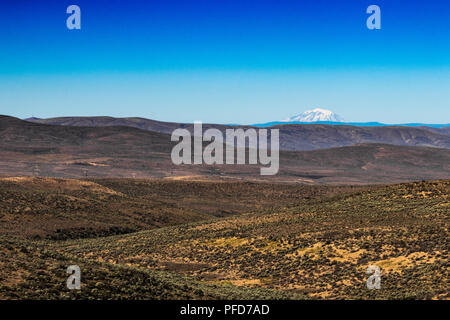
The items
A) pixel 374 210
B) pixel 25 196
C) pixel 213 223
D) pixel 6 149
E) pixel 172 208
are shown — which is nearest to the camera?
pixel 374 210

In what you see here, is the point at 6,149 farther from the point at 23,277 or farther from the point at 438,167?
the point at 23,277

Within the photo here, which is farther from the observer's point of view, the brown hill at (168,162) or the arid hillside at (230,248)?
the brown hill at (168,162)

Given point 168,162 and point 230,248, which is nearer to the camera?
point 230,248

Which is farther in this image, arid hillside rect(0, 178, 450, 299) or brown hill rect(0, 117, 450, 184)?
brown hill rect(0, 117, 450, 184)

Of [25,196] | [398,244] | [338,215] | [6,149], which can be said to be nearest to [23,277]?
[398,244]

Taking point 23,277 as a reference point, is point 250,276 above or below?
below

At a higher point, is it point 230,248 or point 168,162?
point 168,162

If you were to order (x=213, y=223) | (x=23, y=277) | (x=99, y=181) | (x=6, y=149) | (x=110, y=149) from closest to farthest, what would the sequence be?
(x=23, y=277) < (x=213, y=223) < (x=99, y=181) < (x=6, y=149) < (x=110, y=149)

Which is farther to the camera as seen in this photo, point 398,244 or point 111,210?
point 111,210
